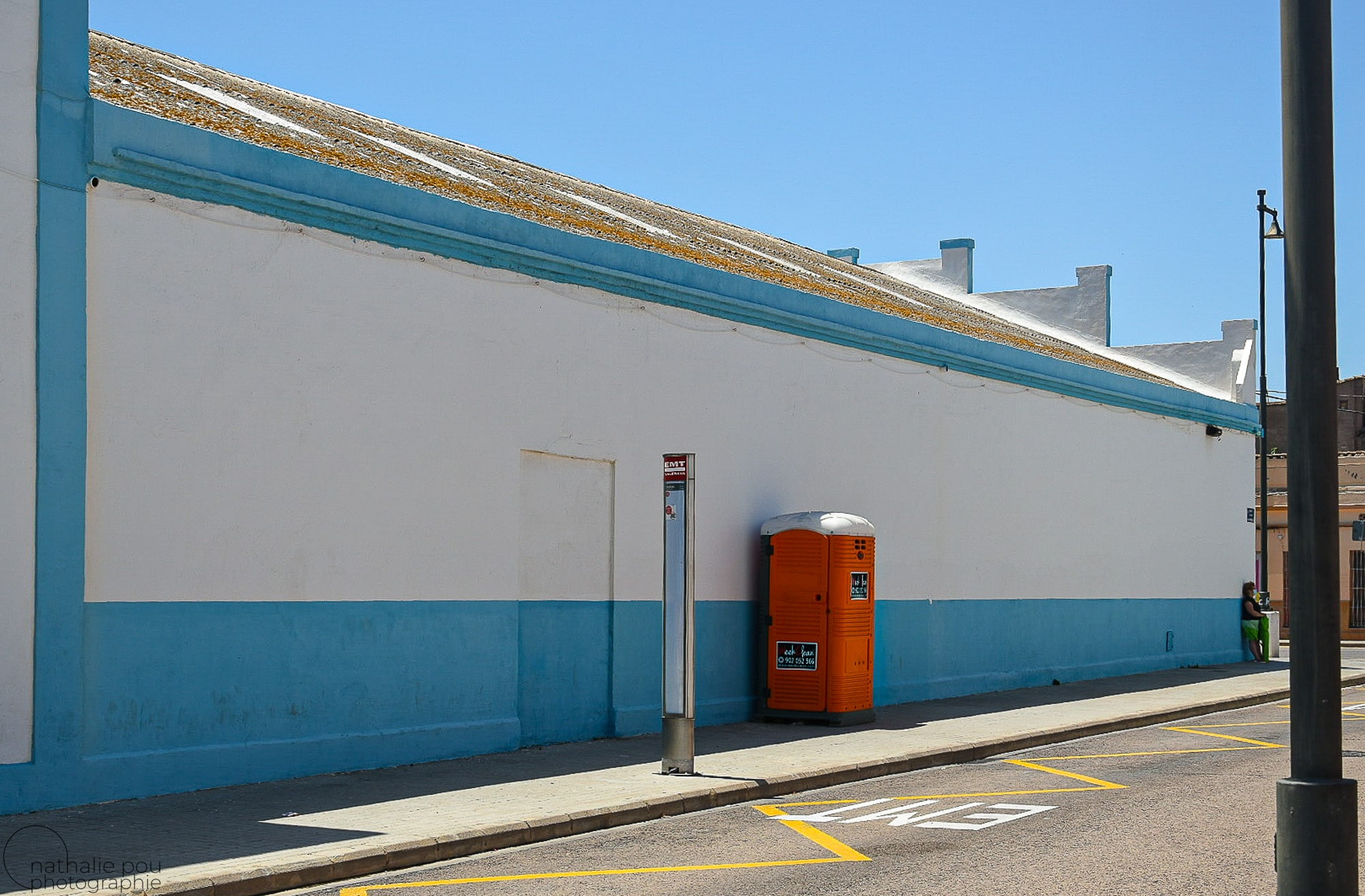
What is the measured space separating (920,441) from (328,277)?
9.53m

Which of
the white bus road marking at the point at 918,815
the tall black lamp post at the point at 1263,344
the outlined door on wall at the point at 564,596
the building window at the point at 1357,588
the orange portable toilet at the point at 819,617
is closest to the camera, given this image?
the white bus road marking at the point at 918,815

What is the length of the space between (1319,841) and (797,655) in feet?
31.6

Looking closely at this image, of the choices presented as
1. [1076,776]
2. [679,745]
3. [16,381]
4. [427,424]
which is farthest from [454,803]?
[1076,776]

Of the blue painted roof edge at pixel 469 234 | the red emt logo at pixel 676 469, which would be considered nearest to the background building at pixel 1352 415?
the blue painted roof edge at pixel 469 234

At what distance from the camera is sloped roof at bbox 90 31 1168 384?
12.8m

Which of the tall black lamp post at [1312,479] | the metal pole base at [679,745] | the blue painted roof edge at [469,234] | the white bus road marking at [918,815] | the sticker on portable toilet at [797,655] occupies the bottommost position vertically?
the white bus road marking at [918,815]

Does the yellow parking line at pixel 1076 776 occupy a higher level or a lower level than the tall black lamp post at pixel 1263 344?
lower

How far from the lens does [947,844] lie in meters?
9.30

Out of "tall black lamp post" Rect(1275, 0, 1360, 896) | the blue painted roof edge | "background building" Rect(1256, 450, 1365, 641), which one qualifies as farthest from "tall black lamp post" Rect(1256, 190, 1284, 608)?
"tall black lamp post" Rect(1275, 0, 1360, 896)

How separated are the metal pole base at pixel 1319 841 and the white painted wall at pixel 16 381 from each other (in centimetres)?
766

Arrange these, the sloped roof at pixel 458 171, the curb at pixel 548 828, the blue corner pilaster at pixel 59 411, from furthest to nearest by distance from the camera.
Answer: the sloped roof at pixel 458 171, the blue corner pilaster at pixel 59 411, the curb at pixel 548 828

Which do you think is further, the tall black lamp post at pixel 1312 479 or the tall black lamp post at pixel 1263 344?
the tall black lamp post at pixel 1263 344

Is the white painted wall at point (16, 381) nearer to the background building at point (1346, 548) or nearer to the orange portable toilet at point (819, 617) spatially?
the orange portable toilet at point (819, 617)

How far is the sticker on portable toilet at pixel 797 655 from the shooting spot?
619 inches
